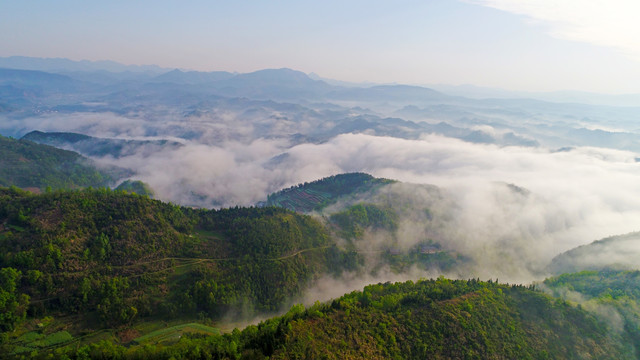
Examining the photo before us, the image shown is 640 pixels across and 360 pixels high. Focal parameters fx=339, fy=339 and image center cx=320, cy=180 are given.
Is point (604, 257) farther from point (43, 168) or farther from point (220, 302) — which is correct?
point (43, 168)

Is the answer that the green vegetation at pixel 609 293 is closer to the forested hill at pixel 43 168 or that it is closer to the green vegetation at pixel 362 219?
the green vegetation at pixel 362 219

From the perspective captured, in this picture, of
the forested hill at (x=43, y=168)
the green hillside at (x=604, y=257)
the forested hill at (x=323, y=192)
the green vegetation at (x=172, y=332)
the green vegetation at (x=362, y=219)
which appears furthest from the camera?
the forested hill at (x=323, y=192)

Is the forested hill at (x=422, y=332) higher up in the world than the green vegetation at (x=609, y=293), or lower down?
higher up

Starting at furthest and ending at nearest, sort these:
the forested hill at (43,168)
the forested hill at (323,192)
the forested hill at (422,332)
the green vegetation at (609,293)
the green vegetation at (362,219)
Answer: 1. the forested hill at (323,192)
2. the forested hill at (43,168)
3. the green vegetation at (362,219)
4. the green vegetation at (609,293)
5. the forested hill at (422,332)

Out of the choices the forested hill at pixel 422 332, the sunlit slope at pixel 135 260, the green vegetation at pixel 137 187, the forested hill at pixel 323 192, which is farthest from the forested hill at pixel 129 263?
the green vegetation at pixel 137 187

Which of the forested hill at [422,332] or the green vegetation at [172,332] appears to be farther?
the green vegetation at [172,332]

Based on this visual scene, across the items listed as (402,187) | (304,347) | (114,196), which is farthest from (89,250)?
(402,187)

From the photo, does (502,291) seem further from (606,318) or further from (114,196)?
(114,196)
